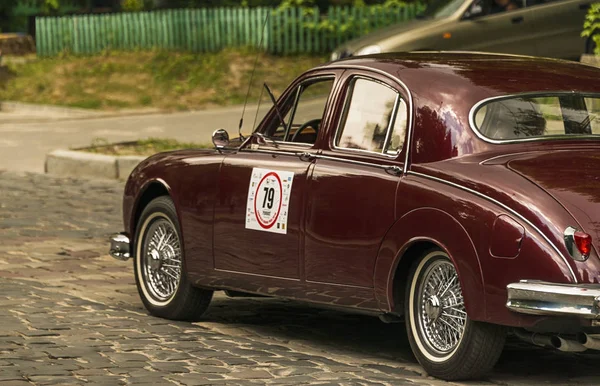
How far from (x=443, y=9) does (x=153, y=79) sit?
292 inches

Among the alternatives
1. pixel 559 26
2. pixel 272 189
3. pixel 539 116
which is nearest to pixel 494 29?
pixel 559 26

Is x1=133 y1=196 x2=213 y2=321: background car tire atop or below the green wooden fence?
below

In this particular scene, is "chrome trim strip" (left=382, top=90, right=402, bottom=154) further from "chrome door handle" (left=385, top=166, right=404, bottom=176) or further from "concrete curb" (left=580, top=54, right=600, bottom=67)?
"concrete curb" (left=580, top=54, right=600, bottom=67)

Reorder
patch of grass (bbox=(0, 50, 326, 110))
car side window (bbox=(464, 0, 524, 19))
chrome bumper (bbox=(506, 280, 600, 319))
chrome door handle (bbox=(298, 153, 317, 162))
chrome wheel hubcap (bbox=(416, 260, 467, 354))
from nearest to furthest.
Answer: chrome bumper (bbox=(506, 280, 600, 319)), chrome wheel hubcap (bbox=(416, 260, 467, 354)), chrome door handle (bbox=(298, 153, 317, 162)), car side window (bbox=(464, 0, 524, 19)), patch of grass (bbox=(0, 50, 326, 110))

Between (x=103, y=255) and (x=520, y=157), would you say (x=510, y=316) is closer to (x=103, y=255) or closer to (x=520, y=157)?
(x=520, y=157)

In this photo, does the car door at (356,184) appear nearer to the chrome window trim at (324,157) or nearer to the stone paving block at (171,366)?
the chrome window trim at (324,157)

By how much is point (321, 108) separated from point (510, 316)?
2.17m

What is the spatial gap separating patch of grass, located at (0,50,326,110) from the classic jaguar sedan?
53.6 feet

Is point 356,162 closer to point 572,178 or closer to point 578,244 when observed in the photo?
point 572,178

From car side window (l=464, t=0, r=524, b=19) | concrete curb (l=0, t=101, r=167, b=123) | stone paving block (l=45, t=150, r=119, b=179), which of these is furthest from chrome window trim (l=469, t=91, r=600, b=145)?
concrete curb (l=0, t=101, r=167, b=123)

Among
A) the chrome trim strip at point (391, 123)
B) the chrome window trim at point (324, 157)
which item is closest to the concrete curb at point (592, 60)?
the chrome window trim at point (324, 157)

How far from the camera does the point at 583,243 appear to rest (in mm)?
6441

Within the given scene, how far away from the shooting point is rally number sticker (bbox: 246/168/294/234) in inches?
313

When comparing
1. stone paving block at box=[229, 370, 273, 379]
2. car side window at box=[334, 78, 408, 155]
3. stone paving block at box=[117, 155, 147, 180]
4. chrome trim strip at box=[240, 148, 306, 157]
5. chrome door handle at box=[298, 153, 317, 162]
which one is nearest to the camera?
stone paving block at box=[229, 370, 273, 379]
